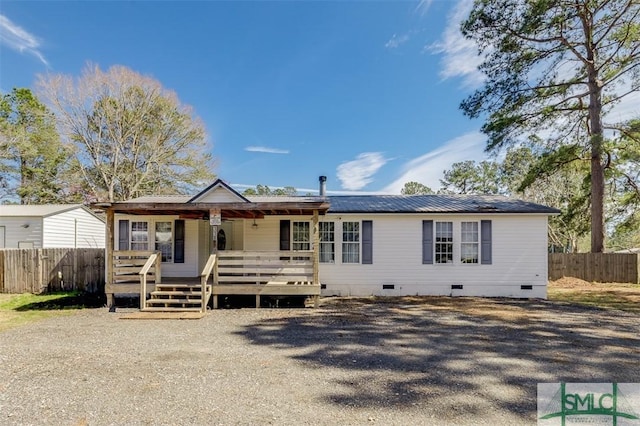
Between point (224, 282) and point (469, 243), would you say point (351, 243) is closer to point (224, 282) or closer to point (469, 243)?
point (469, 243)

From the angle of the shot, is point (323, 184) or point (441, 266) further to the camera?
point (323, 184)

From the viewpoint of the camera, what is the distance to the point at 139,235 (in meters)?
12.1

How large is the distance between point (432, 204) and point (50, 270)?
14474 mm

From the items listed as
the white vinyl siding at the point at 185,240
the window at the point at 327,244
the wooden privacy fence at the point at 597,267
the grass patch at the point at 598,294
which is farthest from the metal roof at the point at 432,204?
the wooden privacy fence at the point at 597,267

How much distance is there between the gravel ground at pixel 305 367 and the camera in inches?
144

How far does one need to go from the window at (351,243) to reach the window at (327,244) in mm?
357

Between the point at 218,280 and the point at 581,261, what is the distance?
1666 centimetres

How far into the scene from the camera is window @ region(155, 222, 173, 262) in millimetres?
12094

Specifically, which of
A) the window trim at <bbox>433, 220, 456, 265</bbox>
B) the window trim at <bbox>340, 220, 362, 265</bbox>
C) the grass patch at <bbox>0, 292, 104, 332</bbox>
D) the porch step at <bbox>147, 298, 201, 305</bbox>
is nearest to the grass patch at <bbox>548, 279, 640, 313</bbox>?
the window trim at <bbox>433, 220, 456, 265</bbox>

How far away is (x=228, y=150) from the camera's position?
2959 centimetres

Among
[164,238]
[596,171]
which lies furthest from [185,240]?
[596,171]

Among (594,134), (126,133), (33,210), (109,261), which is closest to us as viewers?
(109,261)
